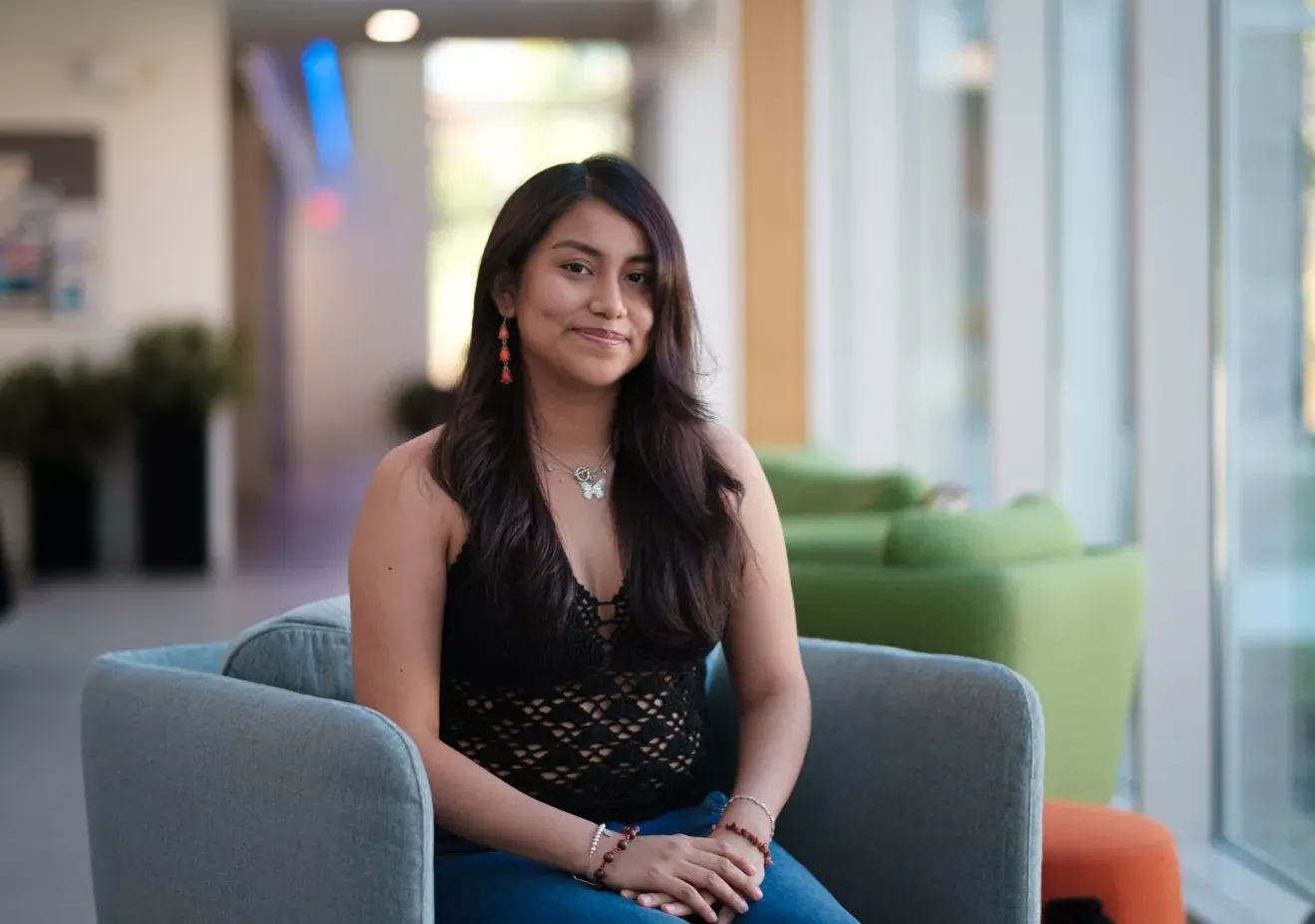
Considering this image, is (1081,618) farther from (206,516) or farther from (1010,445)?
(206,516)

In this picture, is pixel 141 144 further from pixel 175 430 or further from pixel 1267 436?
pixel 1267 436

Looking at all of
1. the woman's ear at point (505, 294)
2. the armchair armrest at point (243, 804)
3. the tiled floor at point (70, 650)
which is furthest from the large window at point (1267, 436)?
the tiled floor at point (70, 650)

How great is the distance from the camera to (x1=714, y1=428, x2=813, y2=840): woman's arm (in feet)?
6.68

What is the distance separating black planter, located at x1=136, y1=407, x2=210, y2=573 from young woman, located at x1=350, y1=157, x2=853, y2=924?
26.9 ft

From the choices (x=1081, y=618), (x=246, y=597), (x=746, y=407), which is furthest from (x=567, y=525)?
(x=246, y=597)

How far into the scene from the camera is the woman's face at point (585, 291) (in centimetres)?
201

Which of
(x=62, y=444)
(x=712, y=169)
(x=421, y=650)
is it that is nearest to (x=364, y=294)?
(x=62, y=444)

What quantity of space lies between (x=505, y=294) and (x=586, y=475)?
263 millimetres

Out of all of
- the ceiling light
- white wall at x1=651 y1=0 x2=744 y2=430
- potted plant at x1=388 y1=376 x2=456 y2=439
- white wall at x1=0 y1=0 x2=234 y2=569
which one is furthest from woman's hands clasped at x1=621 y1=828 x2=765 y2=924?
potted plant at x1=388 y1=376 x2=456 y2=439

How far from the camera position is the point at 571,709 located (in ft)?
6.35

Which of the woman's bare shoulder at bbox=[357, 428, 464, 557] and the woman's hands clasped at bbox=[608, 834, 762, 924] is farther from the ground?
the woman's bare shoulder at bbox=[357, 428, 464, 557]

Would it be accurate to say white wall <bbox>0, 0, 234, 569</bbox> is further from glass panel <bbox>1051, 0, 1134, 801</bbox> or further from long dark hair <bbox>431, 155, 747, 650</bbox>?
long dark hair <bbox>431, 155, 747, 650</bbox>

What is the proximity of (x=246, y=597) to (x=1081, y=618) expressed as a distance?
6351mm

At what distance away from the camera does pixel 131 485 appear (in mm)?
10078
